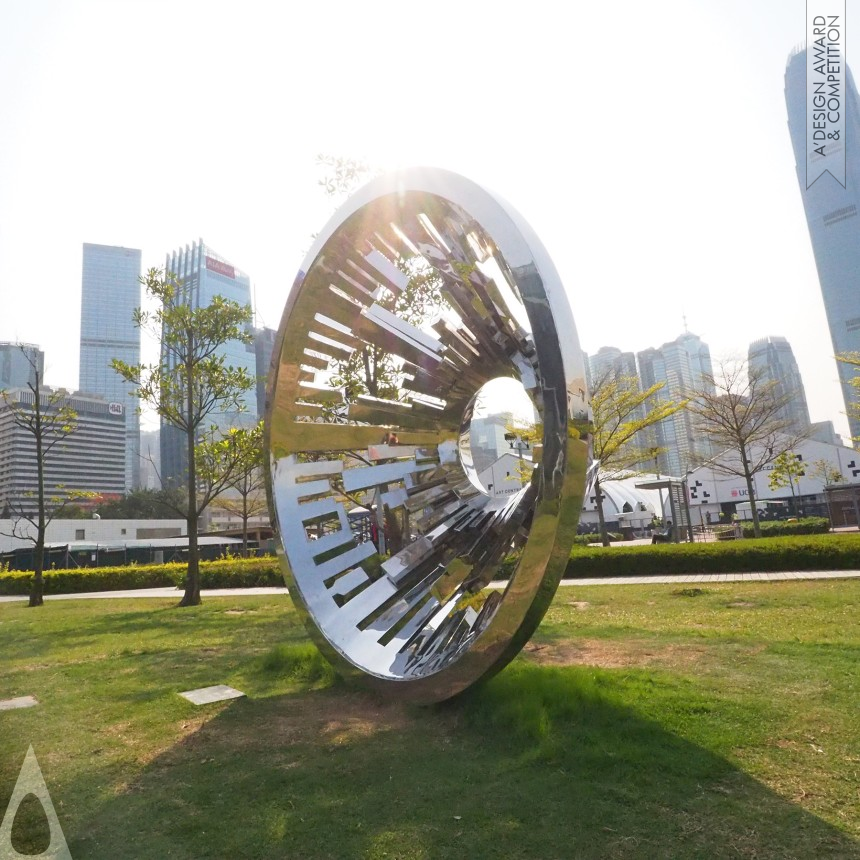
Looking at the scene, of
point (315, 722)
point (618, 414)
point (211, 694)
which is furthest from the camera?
point (618, 414)

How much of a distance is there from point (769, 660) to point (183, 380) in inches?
538

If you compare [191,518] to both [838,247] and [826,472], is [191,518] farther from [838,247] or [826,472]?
[838,247]

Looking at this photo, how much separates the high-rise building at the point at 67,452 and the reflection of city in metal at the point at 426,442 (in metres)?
15.5

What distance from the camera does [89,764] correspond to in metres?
4.29

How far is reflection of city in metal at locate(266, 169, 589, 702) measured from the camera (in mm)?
4027

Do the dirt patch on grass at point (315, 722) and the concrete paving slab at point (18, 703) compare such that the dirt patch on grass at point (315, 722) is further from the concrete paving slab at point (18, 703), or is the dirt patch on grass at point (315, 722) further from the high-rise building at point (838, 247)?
the high-rise building at point (838, 247)

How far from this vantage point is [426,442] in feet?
21.6

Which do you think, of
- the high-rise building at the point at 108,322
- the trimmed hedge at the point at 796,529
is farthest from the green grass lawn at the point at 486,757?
the high-rise building at the point at 108,322

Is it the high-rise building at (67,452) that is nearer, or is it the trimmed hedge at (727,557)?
the trimmed hedge at (727,557)

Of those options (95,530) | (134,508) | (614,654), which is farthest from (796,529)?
(134,508)

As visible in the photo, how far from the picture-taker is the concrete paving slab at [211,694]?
229 inches

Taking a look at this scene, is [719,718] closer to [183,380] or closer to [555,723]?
[555,723]

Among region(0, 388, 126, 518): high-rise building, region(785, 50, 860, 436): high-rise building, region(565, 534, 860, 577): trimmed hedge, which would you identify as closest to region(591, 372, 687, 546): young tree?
region(565, 534, 860, 577): trimmed hedge

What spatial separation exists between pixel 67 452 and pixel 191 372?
17.6 metres
